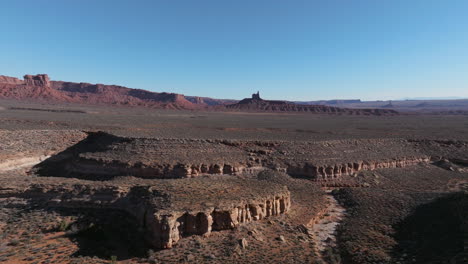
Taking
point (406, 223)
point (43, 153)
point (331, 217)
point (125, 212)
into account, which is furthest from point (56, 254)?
point (43, 153)

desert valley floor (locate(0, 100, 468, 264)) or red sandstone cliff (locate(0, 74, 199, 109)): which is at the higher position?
red sandstone cliff (locate(0, 74, 199, 109))

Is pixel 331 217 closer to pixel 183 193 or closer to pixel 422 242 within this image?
pixel 422 242

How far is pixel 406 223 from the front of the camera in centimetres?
1698

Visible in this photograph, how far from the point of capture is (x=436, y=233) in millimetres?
14578

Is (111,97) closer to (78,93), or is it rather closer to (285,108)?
(78,93)

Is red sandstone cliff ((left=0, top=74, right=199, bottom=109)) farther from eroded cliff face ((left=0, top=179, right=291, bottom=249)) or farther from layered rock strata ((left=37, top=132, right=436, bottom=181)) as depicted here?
eroded cliff face ((left=0, top=179, right=291, bottom=249))

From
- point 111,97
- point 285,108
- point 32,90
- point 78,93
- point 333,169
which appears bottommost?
point 333,169

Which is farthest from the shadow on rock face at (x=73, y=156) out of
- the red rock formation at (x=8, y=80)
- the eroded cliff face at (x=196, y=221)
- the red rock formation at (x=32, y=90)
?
the red rock formation at (x=8, y=80)

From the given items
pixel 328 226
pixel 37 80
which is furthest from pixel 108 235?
pixel 37 80

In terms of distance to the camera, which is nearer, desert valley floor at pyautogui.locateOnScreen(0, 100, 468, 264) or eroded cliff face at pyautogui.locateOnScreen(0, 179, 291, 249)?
desert valley floor at pyautogui.locateOnScreen(0, 100, 468, 264)

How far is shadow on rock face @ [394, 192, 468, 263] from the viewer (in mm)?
12258

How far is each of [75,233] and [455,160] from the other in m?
39.9

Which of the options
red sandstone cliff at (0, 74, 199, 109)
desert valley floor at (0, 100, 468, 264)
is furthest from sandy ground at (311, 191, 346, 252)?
red sandstone cliff at (0, 74, 199, 109)

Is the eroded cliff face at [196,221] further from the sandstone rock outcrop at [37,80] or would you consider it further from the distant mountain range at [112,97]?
the sandstone rock outcrop at [37,80]
